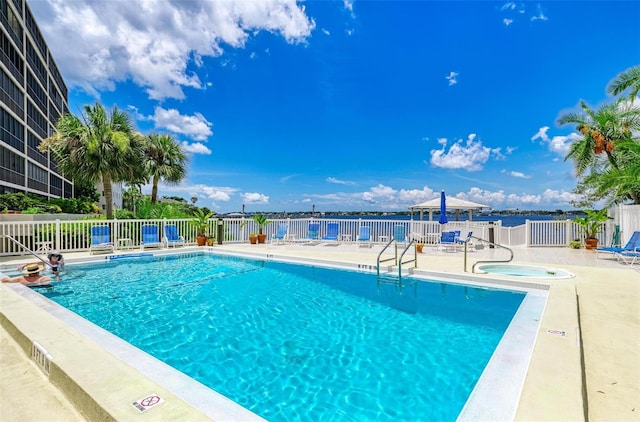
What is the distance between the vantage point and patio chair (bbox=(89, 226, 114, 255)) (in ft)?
33.6

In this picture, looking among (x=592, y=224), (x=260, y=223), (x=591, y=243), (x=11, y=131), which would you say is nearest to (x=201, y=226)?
(x=260, y=223)

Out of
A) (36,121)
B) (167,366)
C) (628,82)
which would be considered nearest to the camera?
(167,366)

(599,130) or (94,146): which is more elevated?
(599,130)

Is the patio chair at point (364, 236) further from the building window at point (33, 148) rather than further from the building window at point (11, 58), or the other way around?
the building window at point (33, 148)

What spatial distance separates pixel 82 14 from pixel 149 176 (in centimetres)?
868

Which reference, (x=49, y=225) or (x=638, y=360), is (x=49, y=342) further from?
(x=49, y=225)

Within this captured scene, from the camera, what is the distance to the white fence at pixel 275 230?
10052 mm

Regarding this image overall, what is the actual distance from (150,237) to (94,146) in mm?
4753

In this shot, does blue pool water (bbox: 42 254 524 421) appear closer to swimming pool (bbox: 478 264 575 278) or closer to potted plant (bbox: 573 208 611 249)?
swimming pool (bbox: 478 264 575 278)

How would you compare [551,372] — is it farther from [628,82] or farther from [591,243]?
[591,243]

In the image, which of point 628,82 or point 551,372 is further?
point 628,82

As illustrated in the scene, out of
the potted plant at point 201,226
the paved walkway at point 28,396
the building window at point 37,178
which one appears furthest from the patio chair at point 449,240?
the building window at point 37,178

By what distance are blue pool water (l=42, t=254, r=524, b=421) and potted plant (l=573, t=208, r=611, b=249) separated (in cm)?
858

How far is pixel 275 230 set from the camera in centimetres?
1496
